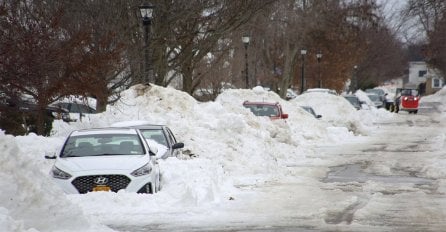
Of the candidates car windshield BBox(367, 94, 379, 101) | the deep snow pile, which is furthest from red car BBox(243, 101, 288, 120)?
car windshield BBox(367, 94, 379, 101)

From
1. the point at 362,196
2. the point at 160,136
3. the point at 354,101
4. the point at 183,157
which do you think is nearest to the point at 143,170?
the point at 362,196

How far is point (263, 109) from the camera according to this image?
31.9 meters

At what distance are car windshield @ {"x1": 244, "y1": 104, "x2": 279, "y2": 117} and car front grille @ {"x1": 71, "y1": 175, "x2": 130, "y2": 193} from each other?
700 inches

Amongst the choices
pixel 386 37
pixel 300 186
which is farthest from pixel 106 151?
pixel 386 37

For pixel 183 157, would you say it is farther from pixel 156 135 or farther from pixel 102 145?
pixel 102 145

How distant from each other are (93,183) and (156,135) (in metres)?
5.28

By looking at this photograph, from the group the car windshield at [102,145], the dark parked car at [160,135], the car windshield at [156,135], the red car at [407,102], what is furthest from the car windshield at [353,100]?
the car windshield at [102,145]

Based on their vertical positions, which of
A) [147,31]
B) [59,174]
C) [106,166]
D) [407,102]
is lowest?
[59,174]

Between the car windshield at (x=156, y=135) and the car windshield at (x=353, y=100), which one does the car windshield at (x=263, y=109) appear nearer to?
the car windshield at (x=156, y=135)

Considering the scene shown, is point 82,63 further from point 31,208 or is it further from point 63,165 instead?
point 31,208

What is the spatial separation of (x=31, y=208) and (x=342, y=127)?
30.8 metres

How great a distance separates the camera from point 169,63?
36000mm

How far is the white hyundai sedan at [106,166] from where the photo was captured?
13.7 meters

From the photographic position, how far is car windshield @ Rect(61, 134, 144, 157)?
14.9 m
